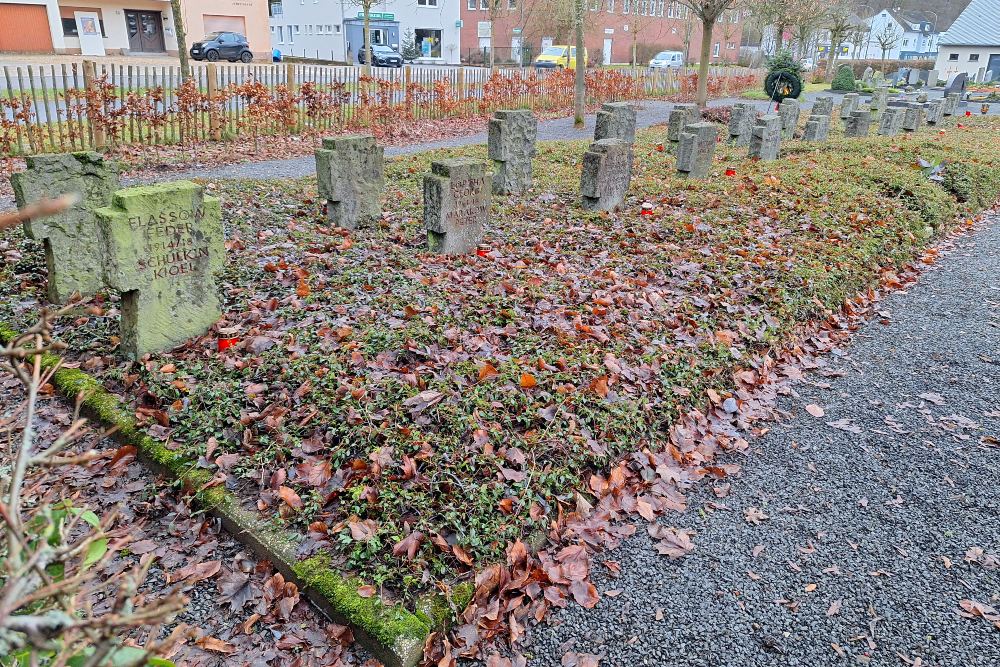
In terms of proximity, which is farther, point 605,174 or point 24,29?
point 24,29

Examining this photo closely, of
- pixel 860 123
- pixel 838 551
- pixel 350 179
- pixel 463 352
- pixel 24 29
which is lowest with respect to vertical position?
pixel 838 551

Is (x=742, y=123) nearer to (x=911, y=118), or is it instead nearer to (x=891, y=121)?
(x=891, y=121)

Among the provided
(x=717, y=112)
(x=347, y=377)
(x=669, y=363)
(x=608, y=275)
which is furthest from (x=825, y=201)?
(x=717, y=112)

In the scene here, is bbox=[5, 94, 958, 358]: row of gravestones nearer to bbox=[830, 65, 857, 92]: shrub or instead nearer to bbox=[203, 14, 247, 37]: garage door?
bbox=[830, 65, 857, 92]: shrub

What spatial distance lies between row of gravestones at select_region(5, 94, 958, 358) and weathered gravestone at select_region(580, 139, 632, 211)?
0.05ft

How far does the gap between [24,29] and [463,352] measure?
122ft

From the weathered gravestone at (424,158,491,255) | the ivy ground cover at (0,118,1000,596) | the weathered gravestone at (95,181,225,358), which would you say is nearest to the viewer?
the ivy ground cover at (0,118,1000,596)

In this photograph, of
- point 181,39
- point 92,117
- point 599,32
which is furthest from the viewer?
point 599,32

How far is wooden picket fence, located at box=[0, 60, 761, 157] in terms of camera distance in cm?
1219

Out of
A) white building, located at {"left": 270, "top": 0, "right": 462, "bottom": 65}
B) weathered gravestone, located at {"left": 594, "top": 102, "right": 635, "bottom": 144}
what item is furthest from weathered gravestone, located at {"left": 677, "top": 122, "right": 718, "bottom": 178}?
white building, located at {"left": 270, "top": 0, "right": 462, "bottom": 65}

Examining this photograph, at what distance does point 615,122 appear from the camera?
522 inches

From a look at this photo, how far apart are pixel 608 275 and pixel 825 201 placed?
464 centimetres

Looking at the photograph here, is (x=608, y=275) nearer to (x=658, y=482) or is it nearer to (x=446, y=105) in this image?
(x=658, y=482)

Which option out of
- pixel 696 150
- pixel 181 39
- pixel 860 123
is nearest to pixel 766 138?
pixel 696 150
